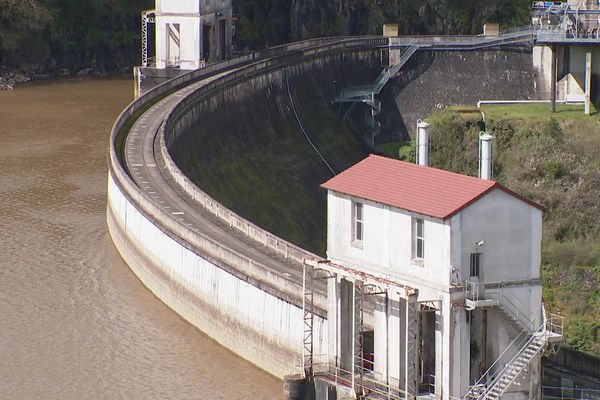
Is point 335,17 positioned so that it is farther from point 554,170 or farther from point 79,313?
point 79,313

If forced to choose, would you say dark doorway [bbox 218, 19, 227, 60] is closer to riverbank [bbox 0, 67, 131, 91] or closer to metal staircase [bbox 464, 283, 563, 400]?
riverbank [bbox 0, 67, 131, 91]

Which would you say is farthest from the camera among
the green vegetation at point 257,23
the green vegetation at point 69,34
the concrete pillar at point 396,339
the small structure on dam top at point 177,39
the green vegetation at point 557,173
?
the green vegetation at point 257,23

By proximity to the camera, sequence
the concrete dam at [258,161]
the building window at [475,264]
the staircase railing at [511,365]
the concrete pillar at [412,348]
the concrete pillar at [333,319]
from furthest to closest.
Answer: the concrete dam at [258,161] < the concrete pillar at [333,319] < the staircase railing at [511,365] < the concrete pillar at [412,348] < the building window at [475,264]

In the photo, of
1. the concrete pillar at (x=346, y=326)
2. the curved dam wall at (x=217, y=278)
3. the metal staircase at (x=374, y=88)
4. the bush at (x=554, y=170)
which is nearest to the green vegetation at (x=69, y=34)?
the metal staircase at (x=374, y=88)

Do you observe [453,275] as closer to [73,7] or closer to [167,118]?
[167,118]

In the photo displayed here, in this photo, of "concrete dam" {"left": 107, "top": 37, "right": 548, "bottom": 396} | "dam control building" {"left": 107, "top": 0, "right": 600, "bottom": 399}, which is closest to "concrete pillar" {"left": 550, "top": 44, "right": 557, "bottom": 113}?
"concrete dam" {"left": 107, "top": 37, "right": 548, "bottom": 396}

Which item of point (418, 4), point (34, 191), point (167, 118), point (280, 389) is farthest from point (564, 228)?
point (418, 4)

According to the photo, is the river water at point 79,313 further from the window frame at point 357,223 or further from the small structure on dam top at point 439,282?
the small structure on dam top at point 439,282
